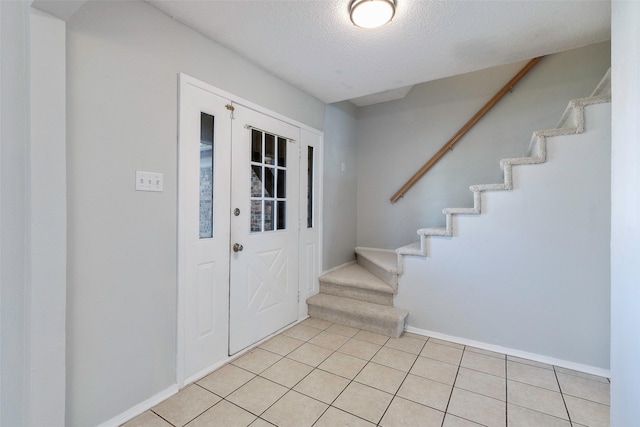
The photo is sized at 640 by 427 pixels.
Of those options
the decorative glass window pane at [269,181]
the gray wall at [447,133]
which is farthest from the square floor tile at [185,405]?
the gray wall at [447,133]

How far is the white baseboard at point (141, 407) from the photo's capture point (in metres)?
1.52

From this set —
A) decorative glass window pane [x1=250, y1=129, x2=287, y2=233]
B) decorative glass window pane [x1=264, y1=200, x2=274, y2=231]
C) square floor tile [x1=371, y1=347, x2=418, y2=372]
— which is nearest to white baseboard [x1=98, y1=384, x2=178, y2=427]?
decorative glass window pane [x1=250, y1=129, x2=287, y2=233]

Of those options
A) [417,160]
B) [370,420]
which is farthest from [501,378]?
[417,160]

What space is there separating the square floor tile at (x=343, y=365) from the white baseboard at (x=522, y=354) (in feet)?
2.71

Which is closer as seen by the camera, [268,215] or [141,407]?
[141,407]

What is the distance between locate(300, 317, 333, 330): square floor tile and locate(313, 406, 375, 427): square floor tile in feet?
3.88

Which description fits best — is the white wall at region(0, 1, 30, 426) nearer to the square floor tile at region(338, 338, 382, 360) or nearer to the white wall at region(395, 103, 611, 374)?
the square floor tile at region(338, 338, 382, 360)

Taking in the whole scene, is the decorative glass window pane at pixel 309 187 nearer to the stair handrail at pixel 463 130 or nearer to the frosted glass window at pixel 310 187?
the frosted glass window at pixel 310 187

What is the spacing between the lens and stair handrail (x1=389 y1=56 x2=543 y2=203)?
2967mm

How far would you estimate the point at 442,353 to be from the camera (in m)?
2.33

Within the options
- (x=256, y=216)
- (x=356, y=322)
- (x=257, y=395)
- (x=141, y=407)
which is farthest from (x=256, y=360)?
(x=256, y=216)

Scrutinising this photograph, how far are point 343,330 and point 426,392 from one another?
1.05m

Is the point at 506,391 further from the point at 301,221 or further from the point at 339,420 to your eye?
the point at 301,221

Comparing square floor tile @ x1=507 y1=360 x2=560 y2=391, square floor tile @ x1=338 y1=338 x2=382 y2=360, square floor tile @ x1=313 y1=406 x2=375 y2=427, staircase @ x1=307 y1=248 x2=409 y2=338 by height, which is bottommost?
square floor tile @ x1=507 y1=360 x2=560 y2=391
